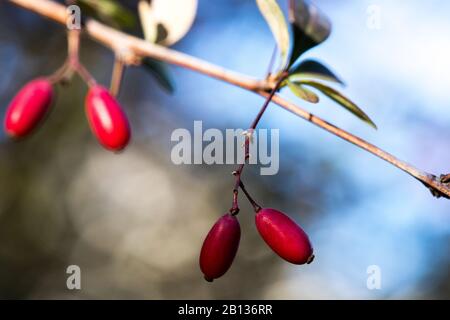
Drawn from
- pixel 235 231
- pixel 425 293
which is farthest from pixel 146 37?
pixel 425 293

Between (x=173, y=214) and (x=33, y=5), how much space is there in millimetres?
5447

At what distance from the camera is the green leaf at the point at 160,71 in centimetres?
94

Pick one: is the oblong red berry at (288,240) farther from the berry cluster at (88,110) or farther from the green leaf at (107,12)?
the green leaf at (107,12)

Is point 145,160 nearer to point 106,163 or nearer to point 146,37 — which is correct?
point 106,163

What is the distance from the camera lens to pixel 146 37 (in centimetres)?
93

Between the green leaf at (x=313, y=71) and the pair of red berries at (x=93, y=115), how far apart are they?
0.28 meters

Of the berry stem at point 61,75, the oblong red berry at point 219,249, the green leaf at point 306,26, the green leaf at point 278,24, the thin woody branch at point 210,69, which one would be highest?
the green leaf at point 278,24

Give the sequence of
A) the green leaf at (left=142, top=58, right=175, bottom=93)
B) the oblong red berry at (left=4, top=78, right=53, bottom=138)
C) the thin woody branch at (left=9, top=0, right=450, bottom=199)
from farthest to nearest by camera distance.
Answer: the green leaf at (left=142, top=58, right=175, bottom=93) → the oblong red berry at (left=4, top=78, right=53, bottom=138) → the thin woody branch at (left=9, top=0, right=450, bottom=199)

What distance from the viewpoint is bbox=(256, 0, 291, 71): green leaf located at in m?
0.86

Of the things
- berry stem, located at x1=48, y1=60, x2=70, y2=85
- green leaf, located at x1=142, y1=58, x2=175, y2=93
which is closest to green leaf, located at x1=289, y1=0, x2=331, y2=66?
green leaf, located at x1=142, y1=58, x2=175, y2=93

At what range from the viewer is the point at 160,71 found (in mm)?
961

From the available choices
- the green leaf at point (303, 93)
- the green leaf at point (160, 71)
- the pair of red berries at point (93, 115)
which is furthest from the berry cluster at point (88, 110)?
the green leaf at point (303, 93)

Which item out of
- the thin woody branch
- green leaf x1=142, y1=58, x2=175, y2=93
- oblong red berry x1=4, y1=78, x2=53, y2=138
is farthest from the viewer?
green leaf x1=142, y1=58, x2=175, y2=93

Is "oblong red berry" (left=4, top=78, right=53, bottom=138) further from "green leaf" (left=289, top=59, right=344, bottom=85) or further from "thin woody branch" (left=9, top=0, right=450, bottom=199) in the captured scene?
"green leaf" (left=289, top=59, right=344, bottom=85)
